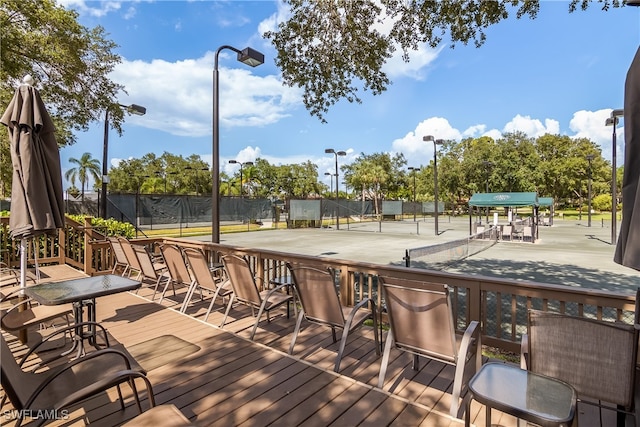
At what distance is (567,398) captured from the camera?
5.11 feet

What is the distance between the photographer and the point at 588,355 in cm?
174

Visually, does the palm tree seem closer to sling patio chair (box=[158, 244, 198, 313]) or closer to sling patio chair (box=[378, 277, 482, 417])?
sling patio chair (box=[158, 244, 198, 313])

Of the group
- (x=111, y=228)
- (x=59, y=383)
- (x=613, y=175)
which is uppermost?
(x=613, y=175)

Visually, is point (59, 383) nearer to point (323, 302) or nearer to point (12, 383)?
point (12, 383)

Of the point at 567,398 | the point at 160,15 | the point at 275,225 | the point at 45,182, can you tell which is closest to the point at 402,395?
the point at 567,398

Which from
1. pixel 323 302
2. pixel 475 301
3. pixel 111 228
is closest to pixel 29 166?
pixel 323 302

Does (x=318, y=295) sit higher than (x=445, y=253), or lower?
higher

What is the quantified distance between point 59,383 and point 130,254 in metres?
3.64

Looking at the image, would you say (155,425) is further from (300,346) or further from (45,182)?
(45,182)

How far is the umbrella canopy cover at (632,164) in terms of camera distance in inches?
59.6

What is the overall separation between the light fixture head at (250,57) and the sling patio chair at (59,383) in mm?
5077

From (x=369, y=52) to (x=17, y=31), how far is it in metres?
7.11

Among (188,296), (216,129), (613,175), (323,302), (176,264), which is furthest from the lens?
(613,175)

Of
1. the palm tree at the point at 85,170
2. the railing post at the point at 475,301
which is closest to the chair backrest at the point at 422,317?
the railing post at the point at 475,301
